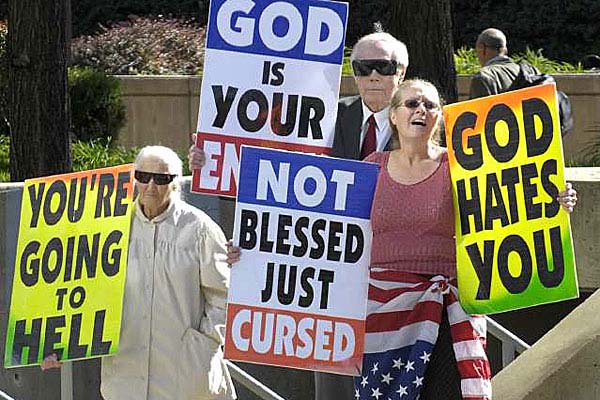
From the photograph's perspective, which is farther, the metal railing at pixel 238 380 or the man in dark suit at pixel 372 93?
the metal railing at pixel 238 380

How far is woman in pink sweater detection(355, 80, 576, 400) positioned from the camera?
214 inches

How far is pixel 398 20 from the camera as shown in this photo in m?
10.8

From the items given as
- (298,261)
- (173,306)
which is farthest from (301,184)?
(173,306)

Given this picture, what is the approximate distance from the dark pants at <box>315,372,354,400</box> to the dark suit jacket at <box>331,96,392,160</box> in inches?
33.7

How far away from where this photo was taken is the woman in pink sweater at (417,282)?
17.8 ft

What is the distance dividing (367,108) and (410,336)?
2.97 ft

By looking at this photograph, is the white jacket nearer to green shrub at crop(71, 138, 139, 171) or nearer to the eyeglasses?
the eyeglasses

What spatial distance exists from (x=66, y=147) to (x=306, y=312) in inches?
227

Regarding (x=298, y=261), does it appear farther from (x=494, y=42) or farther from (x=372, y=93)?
(x=494, y=42)

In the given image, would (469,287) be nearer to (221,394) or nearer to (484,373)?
(484,373)

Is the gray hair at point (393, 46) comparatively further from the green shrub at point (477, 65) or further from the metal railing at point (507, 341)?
the green shrub at point (477, 65)

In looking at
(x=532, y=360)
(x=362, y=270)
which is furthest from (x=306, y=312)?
(x=532, y=360)

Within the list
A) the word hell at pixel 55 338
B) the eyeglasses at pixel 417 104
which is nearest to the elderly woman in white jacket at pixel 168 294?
the word hell at pixel 55 338

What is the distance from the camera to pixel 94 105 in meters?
15.6
